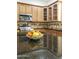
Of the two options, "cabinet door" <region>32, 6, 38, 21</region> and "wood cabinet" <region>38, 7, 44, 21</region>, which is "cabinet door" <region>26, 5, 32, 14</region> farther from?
"wood cabinet" <region>38, 7, 44, 21</region>

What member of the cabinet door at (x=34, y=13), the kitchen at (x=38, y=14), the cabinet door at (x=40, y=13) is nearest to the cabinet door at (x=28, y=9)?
the kitchen at (x=38, y=14)

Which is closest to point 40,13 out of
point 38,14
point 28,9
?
point 38,14

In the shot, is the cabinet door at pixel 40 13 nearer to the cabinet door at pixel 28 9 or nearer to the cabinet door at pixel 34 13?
the cabinet door at pixel 34 13

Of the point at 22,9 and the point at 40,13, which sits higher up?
the point at 22,9

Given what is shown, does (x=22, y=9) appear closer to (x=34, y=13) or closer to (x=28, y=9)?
(x=28, y=9)

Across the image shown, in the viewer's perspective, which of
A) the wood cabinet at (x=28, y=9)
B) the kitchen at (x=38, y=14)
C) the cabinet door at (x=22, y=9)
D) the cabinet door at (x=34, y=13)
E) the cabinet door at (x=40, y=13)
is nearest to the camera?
the kitchen at (x=38, y=14)

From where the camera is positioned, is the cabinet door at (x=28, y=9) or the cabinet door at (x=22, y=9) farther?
the cabinet door at (x=28, y=9)

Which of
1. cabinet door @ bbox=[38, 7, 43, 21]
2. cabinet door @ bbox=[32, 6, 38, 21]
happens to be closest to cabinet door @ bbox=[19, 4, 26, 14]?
cabinet door @ bbox=[32, 6, 38, 21]

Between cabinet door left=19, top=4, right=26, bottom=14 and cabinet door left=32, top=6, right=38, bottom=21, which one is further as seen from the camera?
cabinet door left=32, top=6, right=38, bottom=21

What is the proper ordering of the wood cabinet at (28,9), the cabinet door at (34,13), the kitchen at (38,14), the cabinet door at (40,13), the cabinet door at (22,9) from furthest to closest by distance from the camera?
1. the cabinet door at (40,13)
2. the cabinet door at (34,13)
3. the wood cabinet at (28,9)
4. the cabinet door at (22,9)
5. the kitchen at (38,14)
